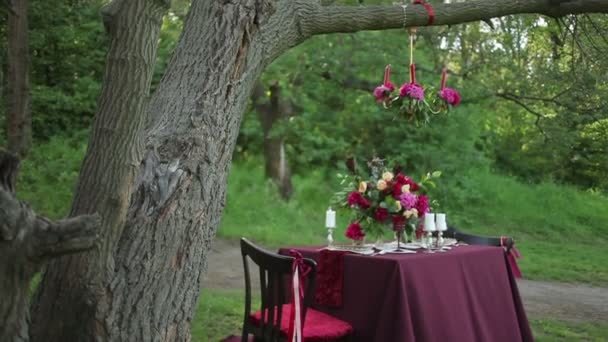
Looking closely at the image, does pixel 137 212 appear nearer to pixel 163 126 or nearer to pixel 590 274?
pixel 163 126

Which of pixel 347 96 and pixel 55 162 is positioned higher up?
pixel 347 96

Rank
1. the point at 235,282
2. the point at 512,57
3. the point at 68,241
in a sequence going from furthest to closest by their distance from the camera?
the point at 512,57
the point at 235,282
the point at 68,241

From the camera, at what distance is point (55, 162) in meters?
11.7


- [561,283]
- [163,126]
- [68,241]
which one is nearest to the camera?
[68,241]

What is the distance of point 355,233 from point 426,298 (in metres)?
0.78

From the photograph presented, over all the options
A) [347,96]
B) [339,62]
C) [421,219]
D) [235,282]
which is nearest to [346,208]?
[421,219]

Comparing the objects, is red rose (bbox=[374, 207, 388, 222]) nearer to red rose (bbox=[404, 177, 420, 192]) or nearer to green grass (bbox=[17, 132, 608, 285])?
red rose (bbox=[404, 177, 420, 192])

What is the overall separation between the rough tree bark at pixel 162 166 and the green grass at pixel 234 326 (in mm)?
2304

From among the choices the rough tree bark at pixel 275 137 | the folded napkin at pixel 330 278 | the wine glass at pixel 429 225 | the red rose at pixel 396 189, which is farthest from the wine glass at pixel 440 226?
the rough tree bark at pixel 275 137

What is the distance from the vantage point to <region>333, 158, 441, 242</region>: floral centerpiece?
448 centimetres

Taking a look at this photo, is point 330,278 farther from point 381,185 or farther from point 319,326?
point 381,185

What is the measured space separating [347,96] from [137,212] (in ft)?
31.5

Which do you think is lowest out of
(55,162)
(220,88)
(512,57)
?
(55,162)

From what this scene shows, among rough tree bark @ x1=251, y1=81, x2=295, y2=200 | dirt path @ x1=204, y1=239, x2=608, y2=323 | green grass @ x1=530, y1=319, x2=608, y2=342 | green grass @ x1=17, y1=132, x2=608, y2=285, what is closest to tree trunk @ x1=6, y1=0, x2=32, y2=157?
dirt path @ x1=204, y1=239, x2=608, y2=323
